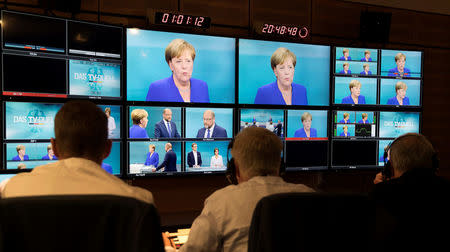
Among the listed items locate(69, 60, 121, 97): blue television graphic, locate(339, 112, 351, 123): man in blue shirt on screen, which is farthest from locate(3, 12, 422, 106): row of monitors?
locate(339, 112, 351, 123): man in blue shirt on screen

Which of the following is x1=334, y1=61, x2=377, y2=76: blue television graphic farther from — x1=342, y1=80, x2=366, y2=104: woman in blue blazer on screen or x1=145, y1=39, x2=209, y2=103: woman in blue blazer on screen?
x1=145, y1=39, x2=209, y2=103: woman in blue blazer on screen

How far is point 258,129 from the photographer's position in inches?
63.6

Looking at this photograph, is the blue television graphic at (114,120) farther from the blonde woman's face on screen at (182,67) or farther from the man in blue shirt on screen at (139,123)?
the blonde woman's face on screen at (182,67)

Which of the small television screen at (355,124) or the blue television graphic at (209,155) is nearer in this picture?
the blue television graphic at (209,155)

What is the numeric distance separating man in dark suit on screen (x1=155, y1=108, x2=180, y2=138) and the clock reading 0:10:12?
1112mm

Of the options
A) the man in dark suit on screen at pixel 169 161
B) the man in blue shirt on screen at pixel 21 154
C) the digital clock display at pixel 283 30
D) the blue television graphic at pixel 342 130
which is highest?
the digital clock display at pixel 283 30

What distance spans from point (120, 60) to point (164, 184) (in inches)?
43.0

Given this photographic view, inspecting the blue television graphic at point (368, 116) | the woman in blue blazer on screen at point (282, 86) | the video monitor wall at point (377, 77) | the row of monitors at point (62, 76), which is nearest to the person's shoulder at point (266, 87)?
the woman in blue blazer on screen at point (282, 86)

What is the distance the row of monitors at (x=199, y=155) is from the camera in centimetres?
236

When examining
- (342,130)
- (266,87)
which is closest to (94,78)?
(266,87)

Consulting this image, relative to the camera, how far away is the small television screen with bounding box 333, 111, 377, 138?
3.29 m

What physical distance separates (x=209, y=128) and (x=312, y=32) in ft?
4.91

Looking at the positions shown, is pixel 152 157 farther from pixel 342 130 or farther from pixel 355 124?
pixel 355 124

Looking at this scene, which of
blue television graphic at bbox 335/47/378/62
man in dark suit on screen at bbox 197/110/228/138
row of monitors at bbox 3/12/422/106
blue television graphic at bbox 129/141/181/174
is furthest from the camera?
blue television graphic at bbox 335/47/378/62
